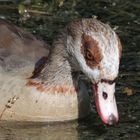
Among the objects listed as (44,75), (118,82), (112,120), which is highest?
(44,75)

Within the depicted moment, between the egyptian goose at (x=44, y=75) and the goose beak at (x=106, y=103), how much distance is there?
339 millimetres

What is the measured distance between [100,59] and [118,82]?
6.66ft

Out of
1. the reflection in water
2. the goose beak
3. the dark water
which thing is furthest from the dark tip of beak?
the reflection in water

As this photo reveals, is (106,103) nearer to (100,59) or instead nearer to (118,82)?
(100,59)

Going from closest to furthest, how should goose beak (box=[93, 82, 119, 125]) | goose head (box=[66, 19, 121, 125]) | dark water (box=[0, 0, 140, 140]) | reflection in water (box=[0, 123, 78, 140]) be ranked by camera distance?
goose head (box=[66, 19, 121, 125]) < goose beak (box=[93, 82, 119, 125]) < reflection in water (box=[0, 123, 78, 140]) < dark water (box=[0, 0, 140, 140])

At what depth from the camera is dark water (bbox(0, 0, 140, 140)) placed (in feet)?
35.1

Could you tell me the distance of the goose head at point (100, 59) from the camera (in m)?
10.0

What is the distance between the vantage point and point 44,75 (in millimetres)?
11180

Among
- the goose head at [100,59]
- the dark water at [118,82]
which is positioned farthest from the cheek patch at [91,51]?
the dark water at [118,82]

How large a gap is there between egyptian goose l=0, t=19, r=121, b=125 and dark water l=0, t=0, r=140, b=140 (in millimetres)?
150

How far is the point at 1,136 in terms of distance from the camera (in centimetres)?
1061

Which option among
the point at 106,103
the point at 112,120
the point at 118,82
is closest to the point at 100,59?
the point at 106,103

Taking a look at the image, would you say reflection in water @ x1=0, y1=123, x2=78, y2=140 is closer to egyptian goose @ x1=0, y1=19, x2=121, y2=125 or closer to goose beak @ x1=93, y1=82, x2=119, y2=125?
egyptian goose @ x1=0, y1=19, x2=121, y2=125

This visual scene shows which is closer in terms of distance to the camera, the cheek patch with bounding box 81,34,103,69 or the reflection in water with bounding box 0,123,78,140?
the cheek patch with bounding box 81,34,103,69
